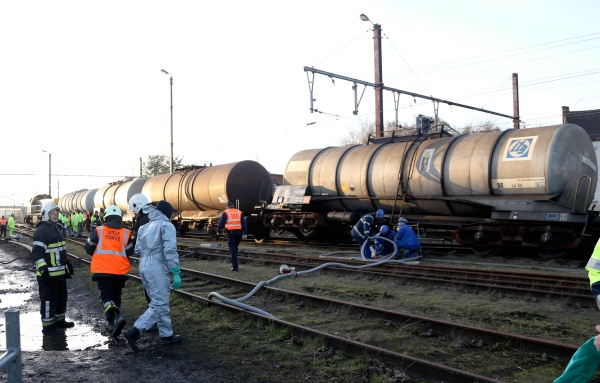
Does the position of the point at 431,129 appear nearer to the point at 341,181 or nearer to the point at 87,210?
the point at 341,181

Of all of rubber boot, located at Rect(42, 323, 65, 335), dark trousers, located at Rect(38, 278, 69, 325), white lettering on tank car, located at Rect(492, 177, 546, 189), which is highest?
white lettering on tank car, located at Rect(492, 177, 546, 189)

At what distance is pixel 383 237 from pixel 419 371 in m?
8.57

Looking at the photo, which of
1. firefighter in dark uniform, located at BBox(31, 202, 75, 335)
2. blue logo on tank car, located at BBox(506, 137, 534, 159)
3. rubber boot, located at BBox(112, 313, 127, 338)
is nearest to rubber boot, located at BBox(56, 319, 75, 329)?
firefighter in dark uniform, located at BBox(31, 202, 75, 335)

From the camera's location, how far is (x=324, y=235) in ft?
65.0

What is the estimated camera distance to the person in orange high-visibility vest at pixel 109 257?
21.3 feet

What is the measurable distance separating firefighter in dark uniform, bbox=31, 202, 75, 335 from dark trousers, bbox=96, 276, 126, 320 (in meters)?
0.73

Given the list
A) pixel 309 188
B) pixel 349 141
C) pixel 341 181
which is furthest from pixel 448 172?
pixel 349 141

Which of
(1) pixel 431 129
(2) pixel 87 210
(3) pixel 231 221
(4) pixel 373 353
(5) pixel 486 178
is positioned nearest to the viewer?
(4) pixel 373 353

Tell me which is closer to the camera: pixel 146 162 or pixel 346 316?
pixel 346 316

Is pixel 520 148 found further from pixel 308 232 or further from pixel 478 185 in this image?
pixel 308 232

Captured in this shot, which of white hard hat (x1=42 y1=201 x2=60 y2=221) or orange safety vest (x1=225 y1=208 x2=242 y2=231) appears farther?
orange safety vest (x1=225 y1=208 x2=242 y2=231)

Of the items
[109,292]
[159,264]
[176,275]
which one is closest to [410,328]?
[176,275]

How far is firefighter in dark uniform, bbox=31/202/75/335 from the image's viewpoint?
6.80 metres

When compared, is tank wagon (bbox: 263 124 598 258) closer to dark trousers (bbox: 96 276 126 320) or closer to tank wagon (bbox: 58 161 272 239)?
tank wagon (bbox: 58 161 272 239)
